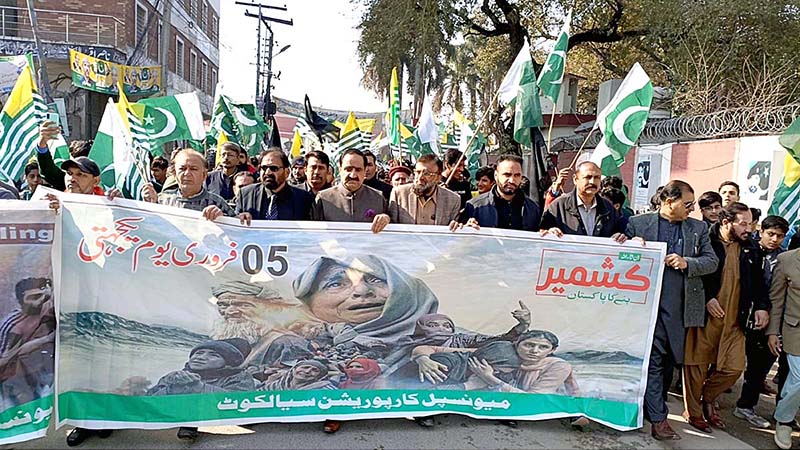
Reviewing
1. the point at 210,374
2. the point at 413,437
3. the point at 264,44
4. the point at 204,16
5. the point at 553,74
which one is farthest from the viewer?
the point at 204,16

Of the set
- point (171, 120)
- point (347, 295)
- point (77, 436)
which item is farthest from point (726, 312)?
point (171, 120)

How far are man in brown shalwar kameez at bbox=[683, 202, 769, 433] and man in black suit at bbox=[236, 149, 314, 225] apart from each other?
2.74 meters

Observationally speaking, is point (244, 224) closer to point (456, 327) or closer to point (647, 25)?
point (456, 327)

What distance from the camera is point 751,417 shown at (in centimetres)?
426

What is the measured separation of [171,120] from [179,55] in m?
24.5

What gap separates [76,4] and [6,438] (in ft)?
67.4

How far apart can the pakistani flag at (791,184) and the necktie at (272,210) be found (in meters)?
4.11

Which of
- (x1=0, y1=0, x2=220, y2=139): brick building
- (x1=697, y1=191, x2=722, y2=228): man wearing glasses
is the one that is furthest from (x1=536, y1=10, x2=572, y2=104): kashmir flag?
(x1=0, y1=0, x2=220, y2=139): brick building

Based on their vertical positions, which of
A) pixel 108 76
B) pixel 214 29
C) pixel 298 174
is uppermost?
pixel 214 29

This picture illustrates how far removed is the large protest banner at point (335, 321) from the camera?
11.2 ft

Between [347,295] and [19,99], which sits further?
[19,99]

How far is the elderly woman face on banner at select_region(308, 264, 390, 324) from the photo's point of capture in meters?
3.64

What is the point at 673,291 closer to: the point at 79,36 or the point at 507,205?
the point at 507,205

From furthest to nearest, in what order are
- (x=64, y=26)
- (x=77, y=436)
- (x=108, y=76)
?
(x=64, y=26)
(x=108, y=76)
(x=77, y=436)
